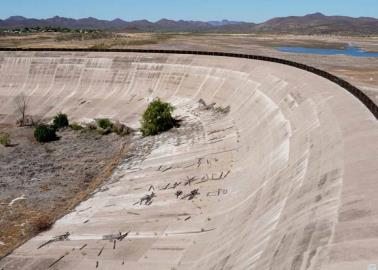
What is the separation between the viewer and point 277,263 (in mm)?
17109

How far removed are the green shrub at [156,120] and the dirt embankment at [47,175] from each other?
8.98ft

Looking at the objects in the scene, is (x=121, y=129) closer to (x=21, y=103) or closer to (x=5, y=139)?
(x=5, y=139)

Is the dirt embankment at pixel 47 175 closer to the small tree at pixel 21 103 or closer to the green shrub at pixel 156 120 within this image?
the green shrub at pixel 156 120

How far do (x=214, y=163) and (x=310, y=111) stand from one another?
9859mm

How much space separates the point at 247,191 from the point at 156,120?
26917 millimetres

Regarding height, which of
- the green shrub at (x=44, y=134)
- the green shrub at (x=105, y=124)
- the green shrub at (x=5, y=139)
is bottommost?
the green shrub at (x=5, y=139)

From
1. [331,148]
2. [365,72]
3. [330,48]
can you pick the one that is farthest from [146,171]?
[330,48]

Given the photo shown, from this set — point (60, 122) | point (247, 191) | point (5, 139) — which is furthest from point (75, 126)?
point (247, 191)

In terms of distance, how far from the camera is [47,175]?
45.9 m

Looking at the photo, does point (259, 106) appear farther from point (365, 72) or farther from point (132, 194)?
point (365, 72)

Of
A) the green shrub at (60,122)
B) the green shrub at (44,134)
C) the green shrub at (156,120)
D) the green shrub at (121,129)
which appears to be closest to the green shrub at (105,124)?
the green shrub at (121,129)

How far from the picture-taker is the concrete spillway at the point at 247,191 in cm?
1783

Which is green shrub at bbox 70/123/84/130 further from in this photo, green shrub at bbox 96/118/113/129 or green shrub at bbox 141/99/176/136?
green shrub at bbox 141/99/176/136

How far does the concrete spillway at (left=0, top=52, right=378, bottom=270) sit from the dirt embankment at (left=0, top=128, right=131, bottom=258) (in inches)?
73.2
